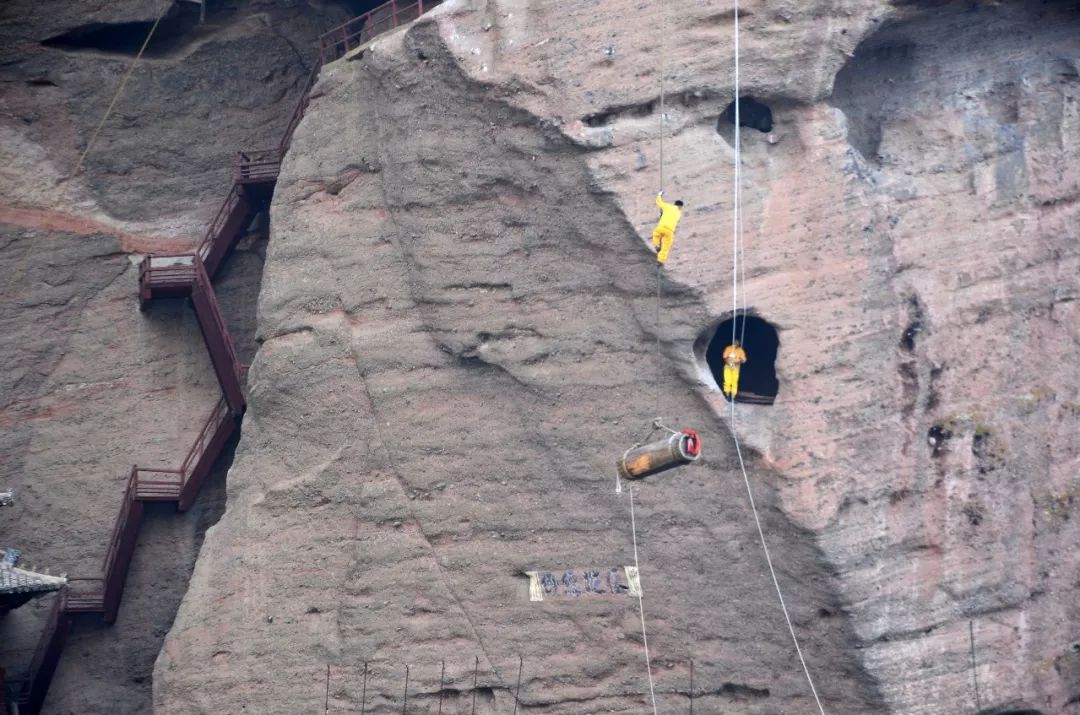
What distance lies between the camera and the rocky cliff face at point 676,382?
53.3 feet

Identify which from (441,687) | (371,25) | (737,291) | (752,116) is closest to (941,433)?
(737,291)

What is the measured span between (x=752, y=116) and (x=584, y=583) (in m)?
4.61

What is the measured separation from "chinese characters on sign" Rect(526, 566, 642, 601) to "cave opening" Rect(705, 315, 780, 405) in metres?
2.01

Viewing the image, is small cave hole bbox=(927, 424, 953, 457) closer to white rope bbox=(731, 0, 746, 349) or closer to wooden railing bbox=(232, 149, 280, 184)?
white rope bbox=(731, 0, 746, 349)

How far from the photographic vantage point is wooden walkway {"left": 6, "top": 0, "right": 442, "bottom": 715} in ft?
64.0

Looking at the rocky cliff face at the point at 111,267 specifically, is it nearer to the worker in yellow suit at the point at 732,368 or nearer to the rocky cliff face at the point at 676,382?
the rocky cliff face at the point at 676,382

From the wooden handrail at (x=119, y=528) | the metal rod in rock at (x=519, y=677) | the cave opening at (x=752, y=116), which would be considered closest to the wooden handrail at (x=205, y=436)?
the wooden handrail at (x=119, y=528)

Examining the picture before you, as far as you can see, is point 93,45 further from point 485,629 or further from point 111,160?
point 485,629

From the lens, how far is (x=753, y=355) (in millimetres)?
17422

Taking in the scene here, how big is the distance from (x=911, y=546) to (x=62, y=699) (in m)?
9.33

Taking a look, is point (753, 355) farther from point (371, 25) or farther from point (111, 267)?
point (111, 267)

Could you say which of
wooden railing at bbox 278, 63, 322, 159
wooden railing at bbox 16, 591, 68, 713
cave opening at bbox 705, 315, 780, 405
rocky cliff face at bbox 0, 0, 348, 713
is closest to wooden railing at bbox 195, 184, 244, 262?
rocky cliff face at bbox 0, 0, 348, 713

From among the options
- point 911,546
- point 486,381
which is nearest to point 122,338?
point 486,381

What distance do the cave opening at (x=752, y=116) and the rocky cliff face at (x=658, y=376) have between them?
279 millimetres
